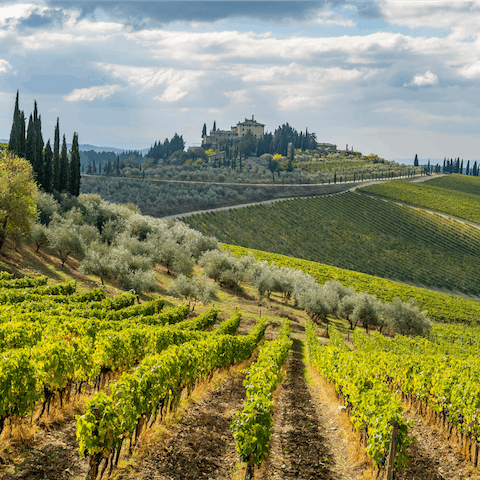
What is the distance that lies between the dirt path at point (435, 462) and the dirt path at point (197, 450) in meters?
4.62

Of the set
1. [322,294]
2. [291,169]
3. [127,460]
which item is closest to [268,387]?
[127,460]

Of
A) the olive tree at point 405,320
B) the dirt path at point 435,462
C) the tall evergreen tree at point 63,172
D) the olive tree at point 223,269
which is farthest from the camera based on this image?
the tall evergreen tree at point 63,172

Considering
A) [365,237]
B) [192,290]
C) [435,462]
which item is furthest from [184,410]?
[365,237]

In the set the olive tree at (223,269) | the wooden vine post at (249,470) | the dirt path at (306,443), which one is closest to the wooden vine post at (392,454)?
the dirt path at (306,443)

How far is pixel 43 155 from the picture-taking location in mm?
57344

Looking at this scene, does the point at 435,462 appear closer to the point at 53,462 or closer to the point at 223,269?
the point at 53,462

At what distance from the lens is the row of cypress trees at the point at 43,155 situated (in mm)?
55594

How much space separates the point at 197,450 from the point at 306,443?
3442 mm

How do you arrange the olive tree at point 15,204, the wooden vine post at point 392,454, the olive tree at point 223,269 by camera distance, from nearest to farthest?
the wooden vine post at point 392,454, the olive tree at point 15,204, the olive tree at point 223,269

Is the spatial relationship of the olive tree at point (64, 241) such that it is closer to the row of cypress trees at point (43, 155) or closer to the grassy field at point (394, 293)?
the row of cypress trees at point (43, 155)

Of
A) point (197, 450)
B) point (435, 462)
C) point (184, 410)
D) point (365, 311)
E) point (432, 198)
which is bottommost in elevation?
point (365, 311)

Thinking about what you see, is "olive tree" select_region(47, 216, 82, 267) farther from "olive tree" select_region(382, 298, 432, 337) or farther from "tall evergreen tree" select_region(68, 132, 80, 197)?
"olive tree" select_region(382, 298, 432, 337)

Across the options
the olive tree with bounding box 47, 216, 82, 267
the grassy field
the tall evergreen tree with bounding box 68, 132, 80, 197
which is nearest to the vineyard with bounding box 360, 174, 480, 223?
the grassy field

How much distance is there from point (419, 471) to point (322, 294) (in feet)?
101
